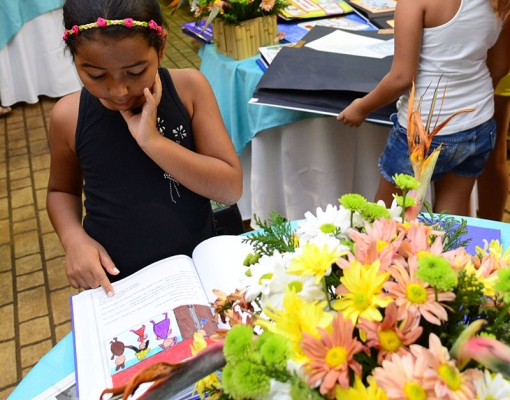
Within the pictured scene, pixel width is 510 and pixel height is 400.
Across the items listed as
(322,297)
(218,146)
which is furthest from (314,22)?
(322,297)

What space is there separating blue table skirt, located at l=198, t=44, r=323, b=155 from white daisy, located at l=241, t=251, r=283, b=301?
132 cm

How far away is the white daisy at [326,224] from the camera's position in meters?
0.59

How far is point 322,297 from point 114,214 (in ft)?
2.59

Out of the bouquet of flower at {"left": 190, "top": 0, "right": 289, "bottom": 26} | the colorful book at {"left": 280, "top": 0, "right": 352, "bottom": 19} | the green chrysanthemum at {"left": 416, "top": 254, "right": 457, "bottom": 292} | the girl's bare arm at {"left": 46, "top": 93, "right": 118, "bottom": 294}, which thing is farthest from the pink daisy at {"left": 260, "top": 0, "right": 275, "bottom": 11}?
the green chrysanthemum at {"left": 416, "top": 254, "right": 457, "bottom": 292}

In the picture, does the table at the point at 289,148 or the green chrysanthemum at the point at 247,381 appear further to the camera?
the table at the point at 289,148

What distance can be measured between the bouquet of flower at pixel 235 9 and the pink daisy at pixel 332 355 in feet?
5.09

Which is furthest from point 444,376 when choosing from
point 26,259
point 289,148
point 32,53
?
point 32,53

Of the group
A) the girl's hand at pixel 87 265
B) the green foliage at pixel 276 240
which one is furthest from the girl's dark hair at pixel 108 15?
the green foliage at pixel 276 240

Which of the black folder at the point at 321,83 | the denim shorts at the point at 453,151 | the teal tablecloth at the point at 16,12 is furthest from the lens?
the teal tablecloth at the point at 16,12

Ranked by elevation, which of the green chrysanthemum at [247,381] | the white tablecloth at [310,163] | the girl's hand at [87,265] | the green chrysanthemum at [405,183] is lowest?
the white tablecloth at [310,163]

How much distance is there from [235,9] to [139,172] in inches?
35.3

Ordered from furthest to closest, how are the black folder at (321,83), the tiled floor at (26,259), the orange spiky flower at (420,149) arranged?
the tiled floor at (26,259), the black folder at (321,83), the orange spiky flower at (420,149)

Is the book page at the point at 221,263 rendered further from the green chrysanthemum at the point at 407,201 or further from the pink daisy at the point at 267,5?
the pink daisy at the point at 267,5

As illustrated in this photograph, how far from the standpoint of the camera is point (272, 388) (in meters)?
0.46
